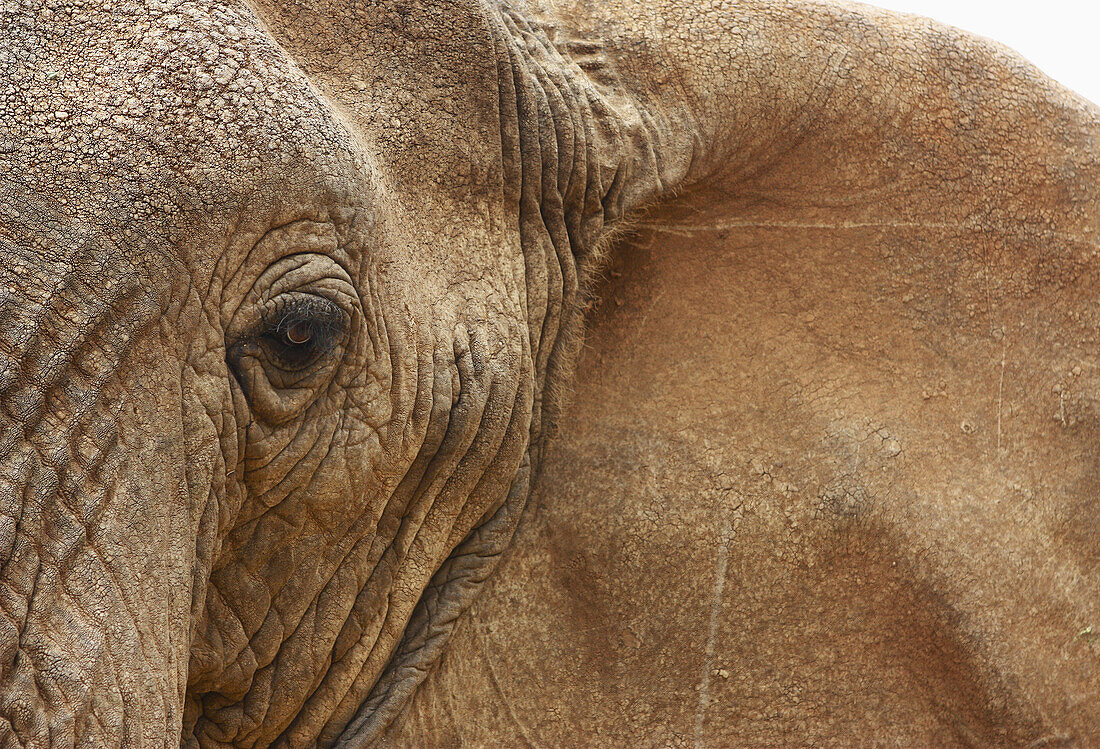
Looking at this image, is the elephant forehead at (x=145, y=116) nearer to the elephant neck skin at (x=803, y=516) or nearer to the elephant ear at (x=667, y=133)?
the elephant ear at (x=667, y=133)

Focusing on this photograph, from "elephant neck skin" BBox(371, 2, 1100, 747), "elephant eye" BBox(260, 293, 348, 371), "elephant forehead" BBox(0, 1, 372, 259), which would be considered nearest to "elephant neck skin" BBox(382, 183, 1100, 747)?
"elephant neck skin" BBox(371, 2, 1100, 747)

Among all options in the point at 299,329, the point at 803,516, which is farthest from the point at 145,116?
the point at 803,516

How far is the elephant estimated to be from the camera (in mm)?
1330

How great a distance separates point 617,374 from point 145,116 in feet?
2.58

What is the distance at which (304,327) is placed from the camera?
4.44ft

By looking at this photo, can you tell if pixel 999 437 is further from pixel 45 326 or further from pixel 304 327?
pixel 45 326

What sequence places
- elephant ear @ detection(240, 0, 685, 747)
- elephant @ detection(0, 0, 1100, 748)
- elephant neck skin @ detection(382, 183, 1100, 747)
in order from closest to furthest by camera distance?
elephant @ detection(0, 0, 1100, 748), elephant ear @ detection(240, 0, 685, 747), elephant neck skin @ detection(382, 183, 1100, 747)

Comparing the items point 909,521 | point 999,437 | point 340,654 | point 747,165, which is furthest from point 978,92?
point 340,654

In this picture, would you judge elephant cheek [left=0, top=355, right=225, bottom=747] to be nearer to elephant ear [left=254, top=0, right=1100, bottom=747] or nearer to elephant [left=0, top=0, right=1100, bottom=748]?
elephant [left=0, top=0, right=1100, bottom=748]

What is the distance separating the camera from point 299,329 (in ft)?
4.43

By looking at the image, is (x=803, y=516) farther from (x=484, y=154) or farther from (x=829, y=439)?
(x=484, y=154)

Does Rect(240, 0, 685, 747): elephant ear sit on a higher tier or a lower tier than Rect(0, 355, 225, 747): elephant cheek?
higher

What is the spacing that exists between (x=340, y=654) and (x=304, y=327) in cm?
47

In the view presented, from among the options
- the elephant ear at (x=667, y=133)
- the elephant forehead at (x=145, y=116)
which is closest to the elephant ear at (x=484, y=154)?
the elephant ear at (x=667, y=133)
